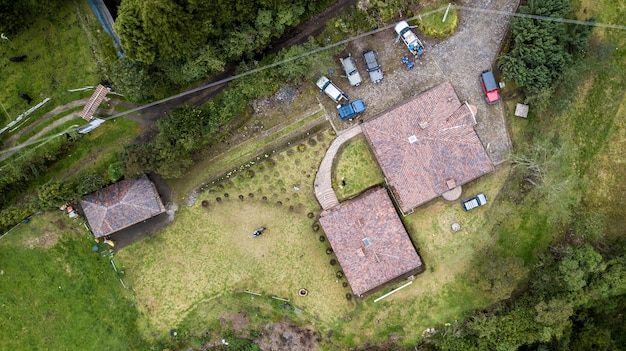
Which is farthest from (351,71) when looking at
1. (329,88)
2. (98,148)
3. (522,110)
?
(98,148)

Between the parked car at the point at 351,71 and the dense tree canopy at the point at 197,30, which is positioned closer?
the dense tree canopy at the point at 197,30

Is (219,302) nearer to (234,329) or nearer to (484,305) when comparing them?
(234,329)

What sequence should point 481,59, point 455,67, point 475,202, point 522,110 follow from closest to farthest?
point 475,202
point 522,110
point 481,59
point 455,67

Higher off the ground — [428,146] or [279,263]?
[428,146]

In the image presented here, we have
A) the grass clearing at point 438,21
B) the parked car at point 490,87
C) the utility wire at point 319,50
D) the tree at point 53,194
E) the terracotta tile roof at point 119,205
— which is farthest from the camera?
the grass clearing at point 438,21

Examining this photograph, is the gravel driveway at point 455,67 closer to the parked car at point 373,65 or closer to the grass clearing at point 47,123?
the parked car at point 373,65

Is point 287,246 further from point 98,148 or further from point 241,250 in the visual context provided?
point 98,148

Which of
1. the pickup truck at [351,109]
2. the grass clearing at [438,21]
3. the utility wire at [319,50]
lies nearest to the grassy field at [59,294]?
the utility wire at [319,50]
